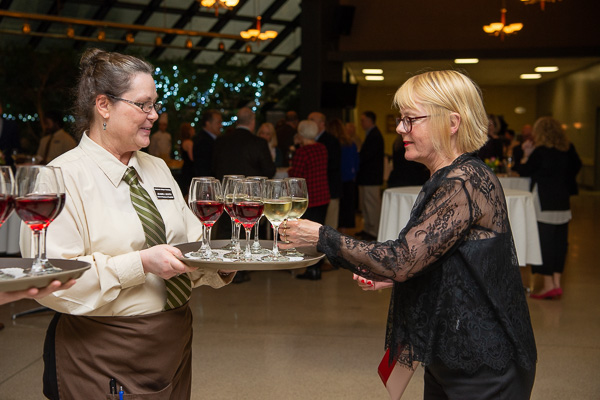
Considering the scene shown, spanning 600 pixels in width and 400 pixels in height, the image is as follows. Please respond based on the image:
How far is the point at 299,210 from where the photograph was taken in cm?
188

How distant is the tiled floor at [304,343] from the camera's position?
3.83 meters

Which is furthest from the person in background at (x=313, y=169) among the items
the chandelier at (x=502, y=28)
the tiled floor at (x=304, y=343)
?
the chandelier at (x=502, y=28)

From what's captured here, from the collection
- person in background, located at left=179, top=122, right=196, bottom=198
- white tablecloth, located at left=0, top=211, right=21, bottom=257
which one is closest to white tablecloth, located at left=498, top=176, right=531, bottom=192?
person in background, located at left=179, top=122, right=196, bottom=198

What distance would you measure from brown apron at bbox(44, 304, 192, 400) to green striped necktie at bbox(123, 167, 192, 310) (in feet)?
0.20

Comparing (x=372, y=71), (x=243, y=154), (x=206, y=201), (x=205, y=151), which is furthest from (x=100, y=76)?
Result: (x=372, y=71)

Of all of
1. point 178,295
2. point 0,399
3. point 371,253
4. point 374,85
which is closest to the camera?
point 371,253

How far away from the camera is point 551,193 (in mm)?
6059

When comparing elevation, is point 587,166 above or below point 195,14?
below

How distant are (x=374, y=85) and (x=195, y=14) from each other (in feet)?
21.8

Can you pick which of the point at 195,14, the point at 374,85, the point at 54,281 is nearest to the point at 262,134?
the point at 54,281

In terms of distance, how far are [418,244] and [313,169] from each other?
497cm

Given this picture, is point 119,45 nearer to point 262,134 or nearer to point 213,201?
point 262,134

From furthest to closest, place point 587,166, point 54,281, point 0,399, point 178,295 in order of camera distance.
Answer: point 587,166
point 0,399
point 178,295
point 54,281

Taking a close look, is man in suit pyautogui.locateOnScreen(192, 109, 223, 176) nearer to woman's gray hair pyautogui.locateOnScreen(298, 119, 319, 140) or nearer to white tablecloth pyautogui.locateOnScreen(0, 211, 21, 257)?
woman's gray hair pyautogui.locateOnScreen(298, 119, 319, 140)
